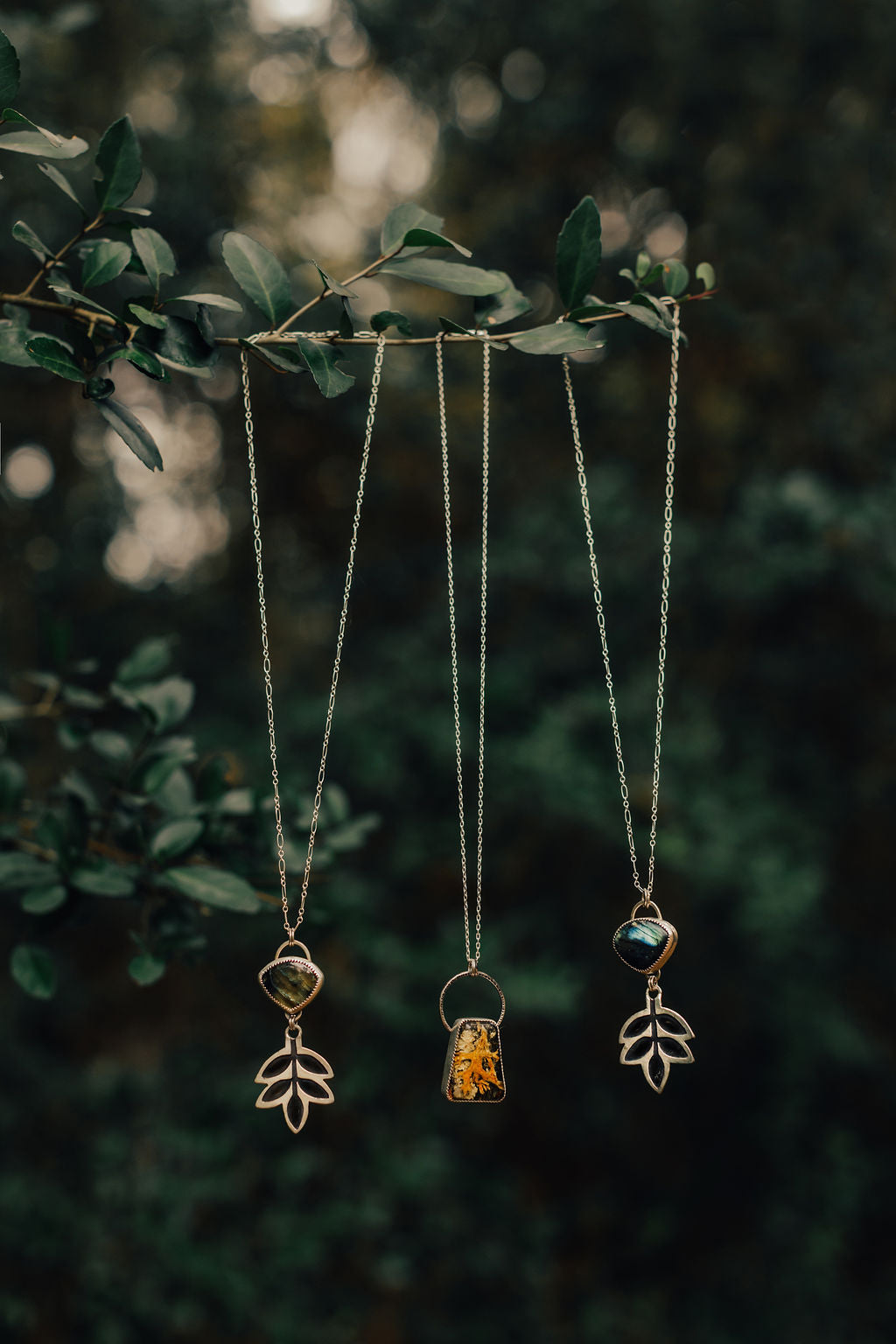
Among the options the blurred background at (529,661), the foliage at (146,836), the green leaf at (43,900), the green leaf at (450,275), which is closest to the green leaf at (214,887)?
the foliage at (146,836)

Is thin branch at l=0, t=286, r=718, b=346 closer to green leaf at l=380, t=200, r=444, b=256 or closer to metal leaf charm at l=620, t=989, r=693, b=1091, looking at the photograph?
green leaf at l=380, t=200, r=444, b=256

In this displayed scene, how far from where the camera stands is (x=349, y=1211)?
3.25m

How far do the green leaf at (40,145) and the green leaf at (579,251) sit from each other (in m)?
0.47

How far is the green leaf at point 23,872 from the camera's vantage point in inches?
53.1

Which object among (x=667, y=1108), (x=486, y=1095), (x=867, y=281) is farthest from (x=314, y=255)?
(x=667, y=1108)

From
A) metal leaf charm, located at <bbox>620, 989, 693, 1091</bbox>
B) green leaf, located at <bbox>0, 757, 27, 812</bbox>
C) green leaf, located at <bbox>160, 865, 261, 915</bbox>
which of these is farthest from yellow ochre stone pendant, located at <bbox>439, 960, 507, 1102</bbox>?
green leaf, located at <bbox>0, 757, 27, 812</bbox>

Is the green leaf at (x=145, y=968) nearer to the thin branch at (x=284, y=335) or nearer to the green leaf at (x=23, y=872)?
the green leaf at (x=23, y=872)

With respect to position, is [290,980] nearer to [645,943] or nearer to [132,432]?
[645,943]

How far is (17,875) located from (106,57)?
3.28 meters

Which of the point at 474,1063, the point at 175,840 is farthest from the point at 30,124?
the point at 474,1063

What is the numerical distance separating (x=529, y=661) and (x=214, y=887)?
2.47m

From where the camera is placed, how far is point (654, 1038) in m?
1.28

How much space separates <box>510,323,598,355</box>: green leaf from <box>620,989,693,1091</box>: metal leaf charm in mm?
742

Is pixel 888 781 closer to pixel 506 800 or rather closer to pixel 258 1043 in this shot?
pixel 506 800
